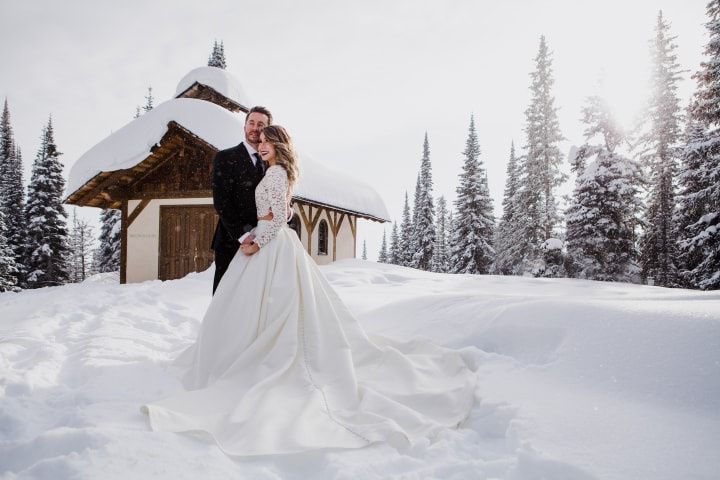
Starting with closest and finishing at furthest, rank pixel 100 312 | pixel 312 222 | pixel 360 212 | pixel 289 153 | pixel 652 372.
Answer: pixel 652 372, pixel 289 153, pixel 100 312, pixel 312 222, pixel 360 212

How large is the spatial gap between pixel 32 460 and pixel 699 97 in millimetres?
21754

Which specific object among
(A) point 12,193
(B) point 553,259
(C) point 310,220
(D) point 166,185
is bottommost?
(B) point 553,259

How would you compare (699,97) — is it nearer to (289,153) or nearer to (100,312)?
(289,153)

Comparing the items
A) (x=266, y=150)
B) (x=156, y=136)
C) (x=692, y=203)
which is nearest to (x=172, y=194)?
(x=156, y=136)

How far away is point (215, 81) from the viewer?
17.9 m

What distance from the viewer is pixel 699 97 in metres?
15.5

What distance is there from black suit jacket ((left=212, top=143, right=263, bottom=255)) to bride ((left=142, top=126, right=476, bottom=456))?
0.89 ft

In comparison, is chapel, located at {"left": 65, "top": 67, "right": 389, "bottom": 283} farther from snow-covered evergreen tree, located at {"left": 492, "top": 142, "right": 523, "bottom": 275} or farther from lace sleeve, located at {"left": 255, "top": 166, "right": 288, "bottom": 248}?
snow-covered evergreen tree, located at {"left": 492, "top": 142, "right": 523, "bottom": 275}

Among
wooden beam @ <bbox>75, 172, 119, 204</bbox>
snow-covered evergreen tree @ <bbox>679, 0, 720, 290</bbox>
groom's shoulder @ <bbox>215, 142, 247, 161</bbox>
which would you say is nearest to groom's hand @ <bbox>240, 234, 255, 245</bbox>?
groom's shoulder @ <bbox>215, 142, 247, 161</bbox>

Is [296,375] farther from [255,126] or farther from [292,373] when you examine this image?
[255,126]

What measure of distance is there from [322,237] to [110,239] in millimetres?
18066

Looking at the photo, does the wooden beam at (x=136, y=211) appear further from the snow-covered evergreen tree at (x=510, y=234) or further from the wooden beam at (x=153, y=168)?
the snow-covered evergreen tree at (x=510, y=234)

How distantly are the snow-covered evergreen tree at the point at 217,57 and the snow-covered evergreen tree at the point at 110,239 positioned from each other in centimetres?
1323

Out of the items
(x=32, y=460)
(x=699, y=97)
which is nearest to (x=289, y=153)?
(x=32, y=460)
